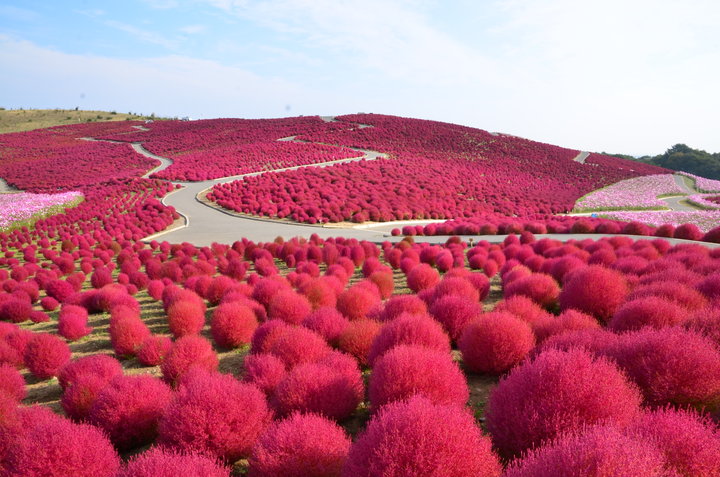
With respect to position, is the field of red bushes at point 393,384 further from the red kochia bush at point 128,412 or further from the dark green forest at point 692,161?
the dark green forest at point 692,161

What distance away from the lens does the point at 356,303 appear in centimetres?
758

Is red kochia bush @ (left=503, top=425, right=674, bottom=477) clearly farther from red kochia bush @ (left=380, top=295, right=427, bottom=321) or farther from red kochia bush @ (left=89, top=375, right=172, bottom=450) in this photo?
red kochia bush @ (left=380, top=295, right=427, bottom=321)

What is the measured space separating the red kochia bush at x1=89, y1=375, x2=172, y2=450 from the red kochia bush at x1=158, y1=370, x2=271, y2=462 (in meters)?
0.73

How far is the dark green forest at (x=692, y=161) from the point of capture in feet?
213

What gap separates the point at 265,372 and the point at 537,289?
485cm

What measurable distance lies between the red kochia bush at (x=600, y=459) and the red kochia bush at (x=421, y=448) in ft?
1.20

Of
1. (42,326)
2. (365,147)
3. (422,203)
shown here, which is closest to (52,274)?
(42,326)

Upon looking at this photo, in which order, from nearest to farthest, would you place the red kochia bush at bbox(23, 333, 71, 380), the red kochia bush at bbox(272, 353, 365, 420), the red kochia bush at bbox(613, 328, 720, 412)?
the red kochia bush at bbox(613, 328, 720, 412) < the red kochia bush at bbox(272, 353, 365, 420) < the red kochia bush at bbox(23, 333, 71, 380)

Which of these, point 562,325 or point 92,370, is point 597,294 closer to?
point 562,325

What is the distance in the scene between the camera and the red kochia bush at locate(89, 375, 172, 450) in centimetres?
441

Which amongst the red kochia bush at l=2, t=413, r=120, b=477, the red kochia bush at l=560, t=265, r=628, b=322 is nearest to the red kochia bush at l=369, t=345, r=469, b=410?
the red kochia bush at l=2, t=413, r=120, b=477

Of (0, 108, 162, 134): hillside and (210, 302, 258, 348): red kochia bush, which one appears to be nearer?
(210, 302, 258, 348): red kochia bush

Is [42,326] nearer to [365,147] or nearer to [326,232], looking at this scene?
[326,232]

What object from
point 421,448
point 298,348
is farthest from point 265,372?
point 421,448
